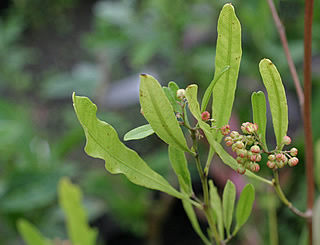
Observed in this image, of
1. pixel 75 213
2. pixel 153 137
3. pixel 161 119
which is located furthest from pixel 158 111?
pixel 153 137

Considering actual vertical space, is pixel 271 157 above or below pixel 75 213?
above

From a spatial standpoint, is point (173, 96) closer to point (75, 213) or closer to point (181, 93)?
point (181, 93)

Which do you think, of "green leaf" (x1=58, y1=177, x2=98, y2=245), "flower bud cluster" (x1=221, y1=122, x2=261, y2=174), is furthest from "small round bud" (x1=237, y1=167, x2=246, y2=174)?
"green leaf" (x1=58, y1=177, x2=98, y2=245)

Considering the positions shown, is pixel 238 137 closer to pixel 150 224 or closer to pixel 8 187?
pixel 8 187

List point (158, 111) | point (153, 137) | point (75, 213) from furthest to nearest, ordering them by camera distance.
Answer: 1. point (153, 137)
2. point (75, 213)
3. point (158, 111)

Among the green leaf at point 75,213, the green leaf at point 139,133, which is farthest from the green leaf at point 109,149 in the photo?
the green leaf at point 75,213

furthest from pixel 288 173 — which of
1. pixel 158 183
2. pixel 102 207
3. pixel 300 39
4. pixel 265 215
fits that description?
pixel 158 183
